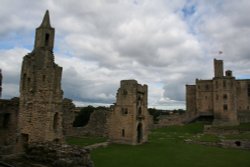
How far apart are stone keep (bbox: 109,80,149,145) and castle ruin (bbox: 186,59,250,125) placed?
29.5 meters

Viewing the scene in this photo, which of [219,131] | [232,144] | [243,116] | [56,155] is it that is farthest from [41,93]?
[243,116]

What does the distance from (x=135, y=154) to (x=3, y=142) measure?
13.2m

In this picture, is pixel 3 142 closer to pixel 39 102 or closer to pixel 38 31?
pixel 39 102

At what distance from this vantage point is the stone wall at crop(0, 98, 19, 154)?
26844mm

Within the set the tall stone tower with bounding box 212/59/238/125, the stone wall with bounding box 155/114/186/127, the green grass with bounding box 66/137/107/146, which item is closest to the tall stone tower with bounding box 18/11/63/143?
the green grass with bounding box 66/137/107/146

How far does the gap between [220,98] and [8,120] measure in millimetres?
50539

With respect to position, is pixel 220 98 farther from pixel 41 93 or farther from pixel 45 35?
pixel 41 93

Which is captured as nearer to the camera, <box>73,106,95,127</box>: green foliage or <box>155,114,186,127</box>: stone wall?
<box>73,106,95,127</box>: green foliage

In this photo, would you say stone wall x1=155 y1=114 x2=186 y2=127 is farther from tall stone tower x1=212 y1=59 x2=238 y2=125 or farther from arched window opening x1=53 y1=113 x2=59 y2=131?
arched window opening x1=53 y1=113 x2=59 y2=131

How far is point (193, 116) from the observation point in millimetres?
70812

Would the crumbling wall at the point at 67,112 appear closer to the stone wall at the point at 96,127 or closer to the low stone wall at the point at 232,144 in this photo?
the stone wall at the point at 96,127

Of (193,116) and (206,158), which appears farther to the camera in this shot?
(193,116)

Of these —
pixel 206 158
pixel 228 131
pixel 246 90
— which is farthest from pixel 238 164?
pixel 246 90

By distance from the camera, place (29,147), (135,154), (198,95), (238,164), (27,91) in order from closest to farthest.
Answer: (29,147)
(238,164)
(27,91)
(135,154)
(198,95)
